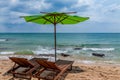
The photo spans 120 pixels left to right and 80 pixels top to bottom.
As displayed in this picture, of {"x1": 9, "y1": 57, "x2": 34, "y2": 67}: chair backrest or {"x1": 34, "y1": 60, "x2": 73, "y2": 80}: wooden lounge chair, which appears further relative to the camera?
{"x1": 9, "y1": 57, "x2": 34, "y2": 67}: chair backrest

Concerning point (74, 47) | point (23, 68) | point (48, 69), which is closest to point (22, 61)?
point (23, 68)

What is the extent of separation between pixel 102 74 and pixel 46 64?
262cm

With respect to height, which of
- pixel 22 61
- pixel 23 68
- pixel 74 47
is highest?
pixel 22 61

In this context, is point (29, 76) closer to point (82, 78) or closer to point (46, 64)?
point (46, 64)

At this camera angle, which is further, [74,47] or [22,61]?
[74,47]

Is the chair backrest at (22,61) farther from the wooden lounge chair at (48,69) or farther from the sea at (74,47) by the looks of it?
the sea at (74,47)

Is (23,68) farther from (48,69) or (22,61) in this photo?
(48,69)

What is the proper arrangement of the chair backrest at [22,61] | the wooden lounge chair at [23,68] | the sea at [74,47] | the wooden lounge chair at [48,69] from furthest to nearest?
the sea at [74,47], the chair backrest at [22,61], the wooden lounge chair at [23,68], the wooden lounge chair at [48,69]

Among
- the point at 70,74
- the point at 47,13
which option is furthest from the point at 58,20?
the point at 70,74

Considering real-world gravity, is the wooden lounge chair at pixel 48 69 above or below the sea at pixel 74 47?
above

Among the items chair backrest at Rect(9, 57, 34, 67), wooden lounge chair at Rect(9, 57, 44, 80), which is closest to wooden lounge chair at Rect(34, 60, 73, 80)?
wooden lounge chair at Rect(9, 57, 44, 80)

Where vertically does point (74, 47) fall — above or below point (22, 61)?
below

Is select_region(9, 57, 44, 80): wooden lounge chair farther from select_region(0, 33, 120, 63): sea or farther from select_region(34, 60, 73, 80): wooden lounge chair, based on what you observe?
select_region(0, 33, 120, 63): sea

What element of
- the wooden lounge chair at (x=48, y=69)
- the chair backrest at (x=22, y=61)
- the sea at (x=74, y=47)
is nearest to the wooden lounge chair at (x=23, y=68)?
the chair backrest at (x=22, y=61)
